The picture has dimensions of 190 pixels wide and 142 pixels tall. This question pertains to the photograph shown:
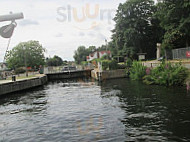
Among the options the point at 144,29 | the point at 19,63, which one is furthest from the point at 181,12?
the point at 19,63

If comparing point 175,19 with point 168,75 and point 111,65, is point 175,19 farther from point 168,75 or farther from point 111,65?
point 168,75

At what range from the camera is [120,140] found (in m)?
9.91

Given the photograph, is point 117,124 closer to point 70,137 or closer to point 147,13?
point 70,137

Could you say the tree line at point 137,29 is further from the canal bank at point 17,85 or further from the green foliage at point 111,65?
the canal bank at point 17,85

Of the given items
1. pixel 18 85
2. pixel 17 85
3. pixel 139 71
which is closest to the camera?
pixel 17 85

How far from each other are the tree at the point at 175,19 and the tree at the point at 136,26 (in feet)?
42.8

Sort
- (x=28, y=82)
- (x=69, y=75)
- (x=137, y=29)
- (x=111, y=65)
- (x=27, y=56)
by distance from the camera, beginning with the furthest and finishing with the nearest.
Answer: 1. (x=27, y=56)
2. (x=137, y=29)
3. (x=69, y=75)
4. (x=111, y=65)
5. (x=28, y=82)

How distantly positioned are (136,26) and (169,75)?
1436 inches

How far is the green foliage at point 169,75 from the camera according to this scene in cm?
2583

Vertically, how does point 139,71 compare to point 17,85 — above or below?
above

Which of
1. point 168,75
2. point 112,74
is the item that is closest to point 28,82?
point 112,74

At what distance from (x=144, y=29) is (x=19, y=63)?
156 ft

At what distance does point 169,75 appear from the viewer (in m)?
26.8

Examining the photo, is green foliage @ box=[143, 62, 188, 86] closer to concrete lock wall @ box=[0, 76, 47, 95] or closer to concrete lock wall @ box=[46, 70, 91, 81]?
concrete lock wall @ box=[0, 76, 47, 95]
